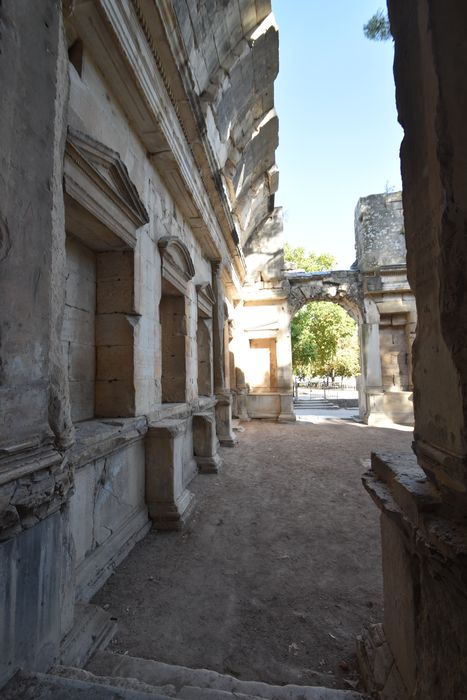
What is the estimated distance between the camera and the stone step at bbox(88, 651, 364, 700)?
1390 millimetres

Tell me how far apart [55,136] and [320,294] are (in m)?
11.4

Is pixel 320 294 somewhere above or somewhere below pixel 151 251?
above

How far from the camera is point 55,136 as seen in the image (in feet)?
5.65

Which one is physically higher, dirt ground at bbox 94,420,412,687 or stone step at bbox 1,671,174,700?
stone step at bbox 1,671,174,700

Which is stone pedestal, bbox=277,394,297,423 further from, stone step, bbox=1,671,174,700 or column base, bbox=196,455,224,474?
stone step, bbox=1,671,174,700

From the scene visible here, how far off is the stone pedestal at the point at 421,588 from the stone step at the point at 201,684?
0.31 m

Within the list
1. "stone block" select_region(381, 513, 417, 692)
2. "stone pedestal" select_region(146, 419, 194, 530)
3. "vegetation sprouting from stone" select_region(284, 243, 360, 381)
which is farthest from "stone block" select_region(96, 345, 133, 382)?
"vegetation sprouting from stone" select_region(284, 243, 360, 381)

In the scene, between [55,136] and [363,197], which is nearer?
[55,136]

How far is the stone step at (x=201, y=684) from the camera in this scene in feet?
4.56

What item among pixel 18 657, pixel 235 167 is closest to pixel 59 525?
pixel 18 657

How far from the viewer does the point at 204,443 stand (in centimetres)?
555

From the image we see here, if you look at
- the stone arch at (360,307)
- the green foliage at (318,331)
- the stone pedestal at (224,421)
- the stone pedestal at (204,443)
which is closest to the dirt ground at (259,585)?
the stone pedestal at (204,443)

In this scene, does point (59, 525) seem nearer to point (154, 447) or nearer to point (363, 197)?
point (154, 447)

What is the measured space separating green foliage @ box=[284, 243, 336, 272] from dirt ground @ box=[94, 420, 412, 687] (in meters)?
23.2
